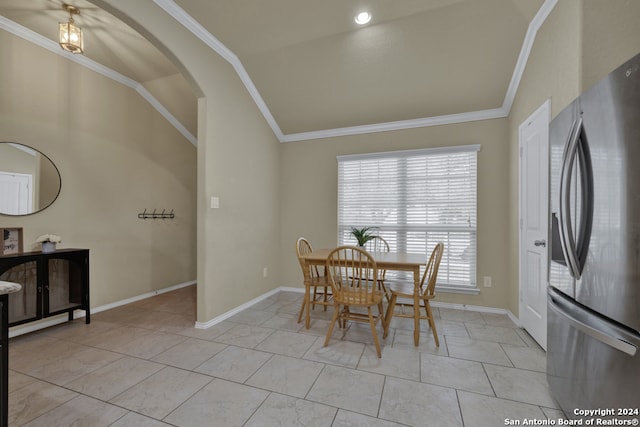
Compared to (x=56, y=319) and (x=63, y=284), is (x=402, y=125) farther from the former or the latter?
(x=56, y=319)

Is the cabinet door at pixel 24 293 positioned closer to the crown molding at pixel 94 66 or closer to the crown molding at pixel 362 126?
the crown molding at pixel 94 66

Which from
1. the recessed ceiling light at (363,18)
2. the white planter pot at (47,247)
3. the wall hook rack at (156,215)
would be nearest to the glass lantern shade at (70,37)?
the white planter pot at (47,247)

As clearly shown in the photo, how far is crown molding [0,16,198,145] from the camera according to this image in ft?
8.04

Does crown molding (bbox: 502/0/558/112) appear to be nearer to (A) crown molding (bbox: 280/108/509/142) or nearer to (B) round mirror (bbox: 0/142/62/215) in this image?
(A) crown molding (bbox: 280/108/509/142)

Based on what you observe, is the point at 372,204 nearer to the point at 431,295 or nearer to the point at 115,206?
the point at 431,295

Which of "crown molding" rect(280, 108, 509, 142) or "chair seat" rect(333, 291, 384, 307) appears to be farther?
"crown molding" rect(280, 108, 509, 142)

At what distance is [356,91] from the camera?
324 centimetres

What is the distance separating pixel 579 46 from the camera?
5.63 feet

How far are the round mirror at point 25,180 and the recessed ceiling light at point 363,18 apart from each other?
3405mm

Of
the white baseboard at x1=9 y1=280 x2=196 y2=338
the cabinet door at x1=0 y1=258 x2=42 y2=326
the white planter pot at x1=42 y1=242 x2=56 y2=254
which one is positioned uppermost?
the white planter pot at x1=42 y1=242 x2=56 y2=254

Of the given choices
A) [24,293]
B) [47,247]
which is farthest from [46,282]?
[47,247]

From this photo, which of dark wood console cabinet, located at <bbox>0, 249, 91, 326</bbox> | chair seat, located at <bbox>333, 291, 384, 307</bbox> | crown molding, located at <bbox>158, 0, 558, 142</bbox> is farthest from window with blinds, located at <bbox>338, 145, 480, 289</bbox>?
dark wood console cabinet, located at <bbox>0, 249, 91, 326</bbox>

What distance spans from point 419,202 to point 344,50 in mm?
2022

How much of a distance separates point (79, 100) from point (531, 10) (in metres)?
4.57
